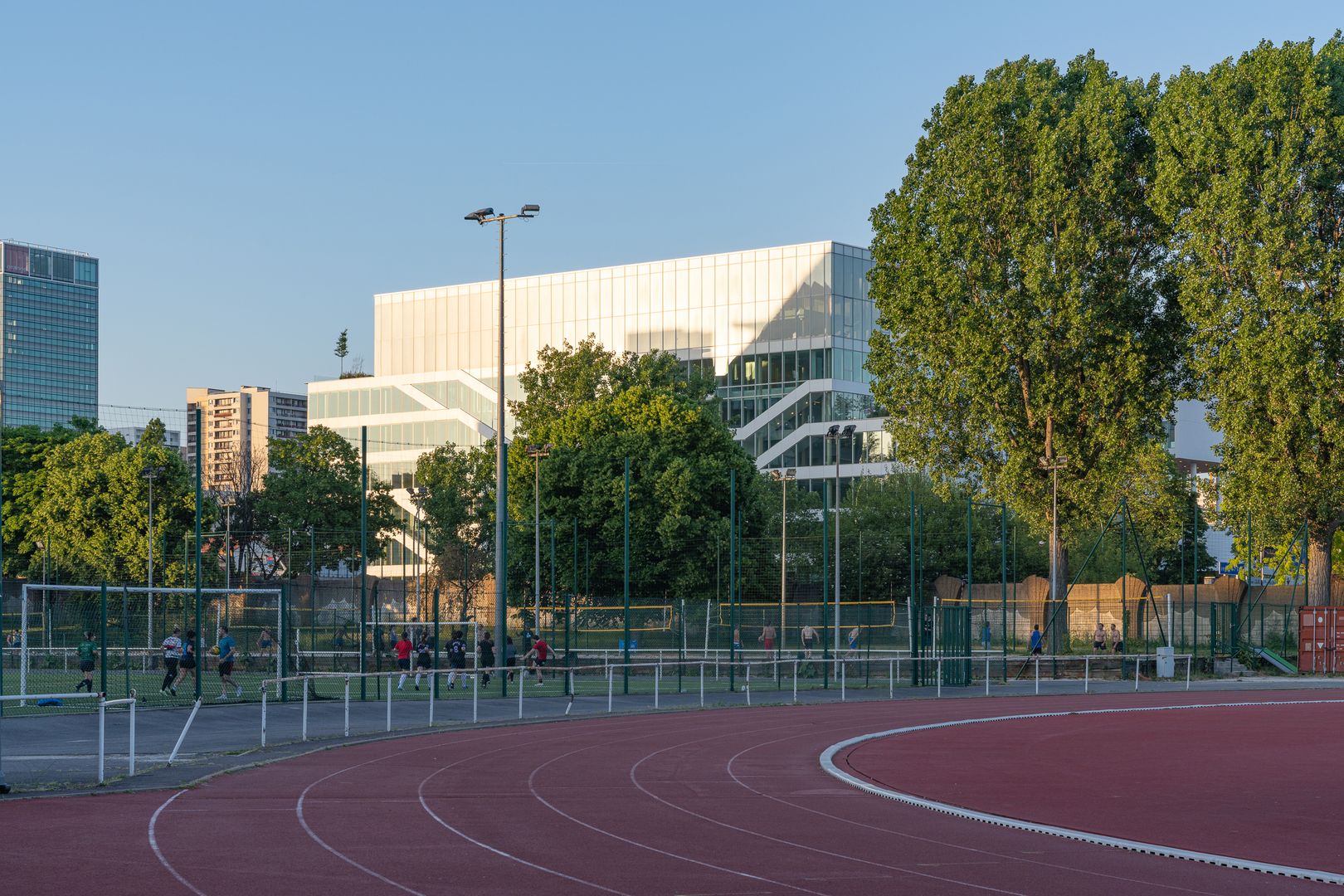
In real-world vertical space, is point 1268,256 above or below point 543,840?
above

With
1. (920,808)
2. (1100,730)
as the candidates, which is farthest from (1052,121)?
(920,808)

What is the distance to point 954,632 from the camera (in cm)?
4294

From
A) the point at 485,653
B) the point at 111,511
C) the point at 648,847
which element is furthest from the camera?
the point at 111,511

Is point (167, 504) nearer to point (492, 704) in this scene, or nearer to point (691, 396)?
point (691, 396)

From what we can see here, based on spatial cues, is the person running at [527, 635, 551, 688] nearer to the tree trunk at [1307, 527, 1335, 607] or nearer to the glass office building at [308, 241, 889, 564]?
the tree trunk at [1307, 527, 1335, 607]

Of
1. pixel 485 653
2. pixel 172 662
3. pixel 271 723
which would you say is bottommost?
pixel 271 723

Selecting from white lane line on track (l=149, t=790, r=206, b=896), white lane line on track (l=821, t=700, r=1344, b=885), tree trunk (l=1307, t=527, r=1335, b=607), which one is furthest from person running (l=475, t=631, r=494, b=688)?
tree trunk (l=1307, t=527, r=1335, b=607)

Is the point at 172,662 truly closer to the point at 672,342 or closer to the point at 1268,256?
the point at 1268,256

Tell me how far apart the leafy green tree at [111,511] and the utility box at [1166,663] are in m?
51.4

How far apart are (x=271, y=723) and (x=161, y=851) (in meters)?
14.8

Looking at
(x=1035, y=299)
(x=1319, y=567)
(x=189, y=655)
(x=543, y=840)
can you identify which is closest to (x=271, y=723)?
(x=189, y=655)

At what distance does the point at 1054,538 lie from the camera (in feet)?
169

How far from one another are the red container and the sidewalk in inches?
186

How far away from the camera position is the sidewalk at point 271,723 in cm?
1862
